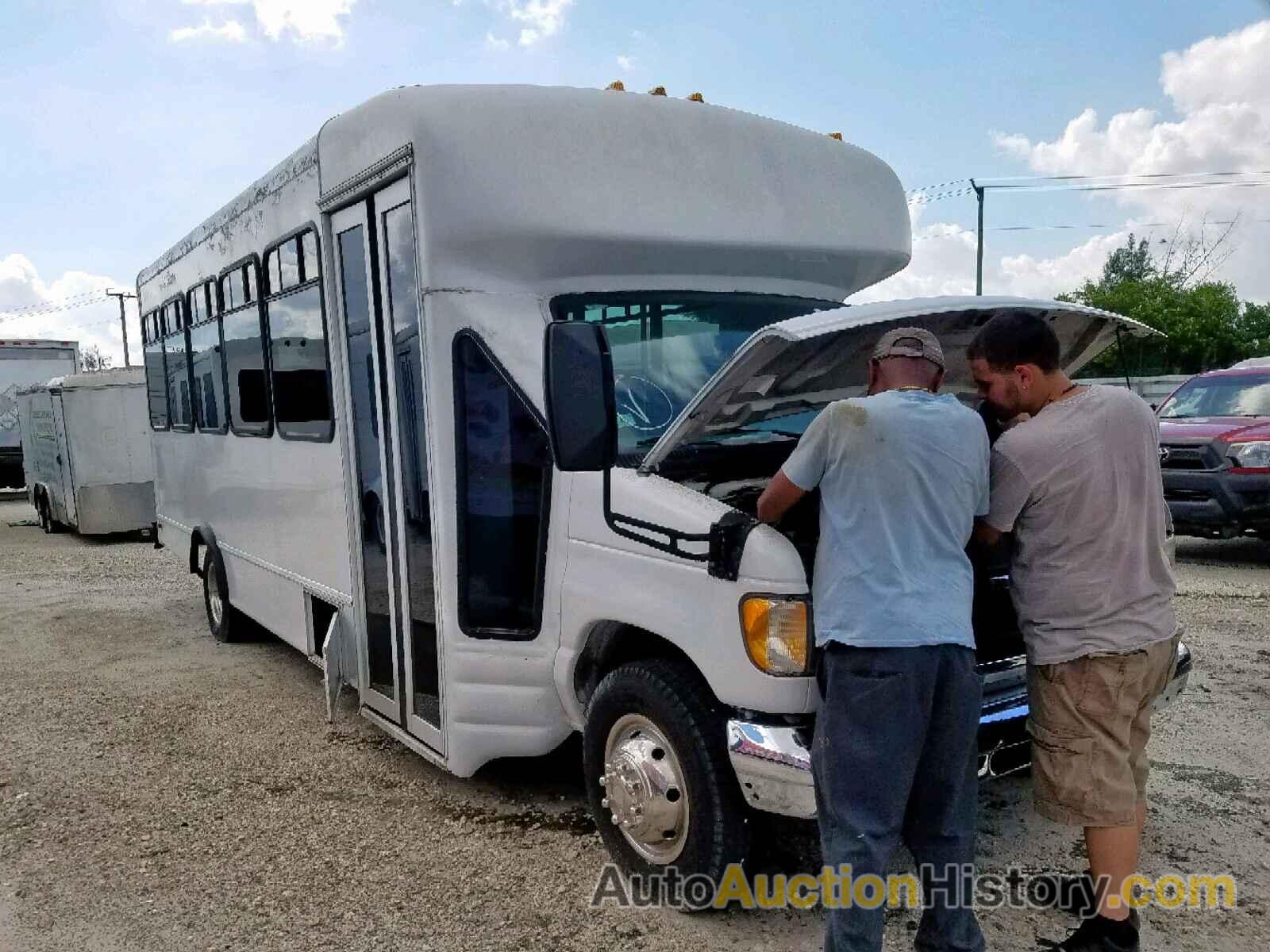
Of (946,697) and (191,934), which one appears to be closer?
(946,697)

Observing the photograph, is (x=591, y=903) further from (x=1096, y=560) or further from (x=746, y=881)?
(x=1096, y=560)

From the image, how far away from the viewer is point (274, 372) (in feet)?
19.6

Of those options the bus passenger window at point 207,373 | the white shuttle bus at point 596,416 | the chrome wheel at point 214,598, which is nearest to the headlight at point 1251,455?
the white shuttle bus at point 596,416

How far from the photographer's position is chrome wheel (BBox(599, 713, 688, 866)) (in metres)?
3.60

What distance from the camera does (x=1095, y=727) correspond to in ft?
10.3

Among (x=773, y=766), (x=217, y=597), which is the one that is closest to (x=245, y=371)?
(x=217, y=597)

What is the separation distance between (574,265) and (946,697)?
2214mm

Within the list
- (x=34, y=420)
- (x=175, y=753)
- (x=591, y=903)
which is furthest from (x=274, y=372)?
(x=34, y=420)

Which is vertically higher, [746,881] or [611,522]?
[611,522]

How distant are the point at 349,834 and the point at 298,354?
8.19 feet

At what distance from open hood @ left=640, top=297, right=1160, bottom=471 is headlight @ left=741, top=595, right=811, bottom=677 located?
0.69 metres

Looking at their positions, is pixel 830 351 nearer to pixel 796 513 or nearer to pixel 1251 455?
pixel 796 513

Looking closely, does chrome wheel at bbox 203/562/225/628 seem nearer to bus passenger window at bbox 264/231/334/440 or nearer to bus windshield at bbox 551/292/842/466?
bus passenger window at bbox 264/231/334/440

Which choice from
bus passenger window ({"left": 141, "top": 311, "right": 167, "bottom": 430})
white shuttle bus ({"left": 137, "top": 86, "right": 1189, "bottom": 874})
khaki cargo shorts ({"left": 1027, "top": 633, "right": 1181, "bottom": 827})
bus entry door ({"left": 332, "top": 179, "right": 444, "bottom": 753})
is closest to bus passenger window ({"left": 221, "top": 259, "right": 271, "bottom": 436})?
white shuttle bus ({"left": 137, "top": 86, "right": 1189, "bottom": 874})
